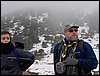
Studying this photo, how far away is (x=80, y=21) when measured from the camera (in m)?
112

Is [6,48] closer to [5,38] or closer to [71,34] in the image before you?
[5,38]

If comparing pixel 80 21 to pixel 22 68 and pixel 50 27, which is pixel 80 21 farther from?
pixel 22 68

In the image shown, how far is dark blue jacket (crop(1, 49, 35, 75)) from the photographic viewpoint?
17.5ft

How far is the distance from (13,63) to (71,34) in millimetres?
1065

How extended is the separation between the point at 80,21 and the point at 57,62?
108 metres

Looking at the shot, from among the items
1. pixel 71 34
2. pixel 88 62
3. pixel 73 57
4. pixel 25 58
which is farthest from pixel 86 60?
pixel 25 58

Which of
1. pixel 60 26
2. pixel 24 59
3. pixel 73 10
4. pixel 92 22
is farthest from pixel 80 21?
pixel 24 59

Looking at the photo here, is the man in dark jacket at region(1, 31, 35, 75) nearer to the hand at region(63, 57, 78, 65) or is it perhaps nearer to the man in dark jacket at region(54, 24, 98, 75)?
the man in dark jacket at region(54, 24, 98, 75)

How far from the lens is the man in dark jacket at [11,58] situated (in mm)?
5355

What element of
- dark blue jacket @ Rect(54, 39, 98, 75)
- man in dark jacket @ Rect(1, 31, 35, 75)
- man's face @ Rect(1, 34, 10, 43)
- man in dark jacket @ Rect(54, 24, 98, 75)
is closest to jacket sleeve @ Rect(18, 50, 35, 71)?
man in dark jacket @ Rect(1, 31, 35, 75)

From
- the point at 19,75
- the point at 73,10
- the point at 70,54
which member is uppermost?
the point at 73,10

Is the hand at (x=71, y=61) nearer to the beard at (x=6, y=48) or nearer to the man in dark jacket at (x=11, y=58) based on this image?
the man in dark jacket at (x=11, y=58)

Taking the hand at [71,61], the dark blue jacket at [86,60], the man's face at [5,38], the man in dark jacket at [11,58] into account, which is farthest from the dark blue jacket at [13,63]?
the dark blue jacket at [86,60]

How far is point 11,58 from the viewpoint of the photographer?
5402 millimetres
